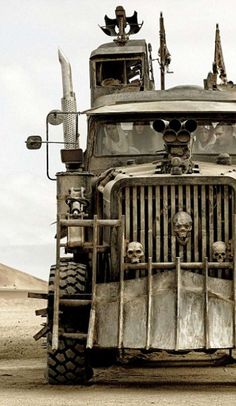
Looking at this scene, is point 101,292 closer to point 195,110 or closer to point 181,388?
point 181,388

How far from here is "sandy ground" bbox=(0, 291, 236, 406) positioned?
1202 centimetres

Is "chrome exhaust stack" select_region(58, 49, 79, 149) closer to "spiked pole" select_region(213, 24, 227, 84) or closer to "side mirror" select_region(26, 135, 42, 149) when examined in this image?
"side mirror" select_region(26, 135, 42, 149)

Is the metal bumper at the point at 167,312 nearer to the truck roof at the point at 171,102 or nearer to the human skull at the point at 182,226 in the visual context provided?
the human skull at the point at 182,226

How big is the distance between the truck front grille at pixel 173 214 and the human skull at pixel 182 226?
0.05m

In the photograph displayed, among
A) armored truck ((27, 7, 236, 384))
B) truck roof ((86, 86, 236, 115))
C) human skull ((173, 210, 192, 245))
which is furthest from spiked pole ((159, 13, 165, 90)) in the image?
human skull ((173, 210, 192, 245))

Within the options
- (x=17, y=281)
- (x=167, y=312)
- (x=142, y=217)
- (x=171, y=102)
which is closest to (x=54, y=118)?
(x=171, y=102)

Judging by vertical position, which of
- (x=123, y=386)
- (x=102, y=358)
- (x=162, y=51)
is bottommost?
(x=123, y=386)

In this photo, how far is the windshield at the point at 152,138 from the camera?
15.2 meters

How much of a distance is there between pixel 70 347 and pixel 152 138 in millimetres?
3049

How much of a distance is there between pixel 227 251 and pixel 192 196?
65 centimetres

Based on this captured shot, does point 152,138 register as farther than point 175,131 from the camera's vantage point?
Yes

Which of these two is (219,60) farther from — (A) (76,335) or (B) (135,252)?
(A) (76,335)

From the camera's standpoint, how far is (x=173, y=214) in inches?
516

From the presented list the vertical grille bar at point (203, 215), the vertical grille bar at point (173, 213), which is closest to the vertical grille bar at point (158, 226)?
the vertical grille bar at point (173, 213)
